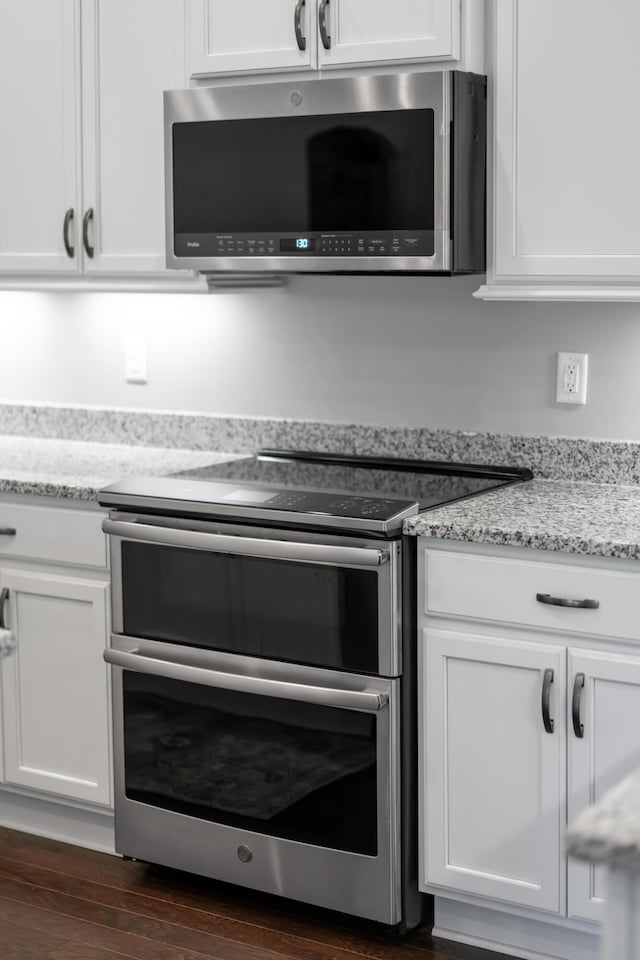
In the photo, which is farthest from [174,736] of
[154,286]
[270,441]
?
[154,286]

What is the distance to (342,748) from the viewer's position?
259 centimetres

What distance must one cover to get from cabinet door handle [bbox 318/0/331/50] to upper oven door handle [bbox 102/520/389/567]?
3.56ft

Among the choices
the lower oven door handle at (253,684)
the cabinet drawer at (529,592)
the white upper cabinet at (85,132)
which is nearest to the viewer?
the cabinet drawer at (529,592)

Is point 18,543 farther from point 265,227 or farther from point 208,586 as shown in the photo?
point 265,227

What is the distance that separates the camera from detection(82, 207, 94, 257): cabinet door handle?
318 centimetres

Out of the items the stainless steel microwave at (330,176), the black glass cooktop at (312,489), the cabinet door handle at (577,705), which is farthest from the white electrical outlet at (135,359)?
the cabinet door handle at (577,705)

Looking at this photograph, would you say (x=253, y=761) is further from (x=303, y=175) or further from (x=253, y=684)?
(x=303, y=175)

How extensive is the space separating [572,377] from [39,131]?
1459mm

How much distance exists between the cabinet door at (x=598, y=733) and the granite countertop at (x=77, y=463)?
1.18 meters

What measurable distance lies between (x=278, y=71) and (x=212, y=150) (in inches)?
9.1

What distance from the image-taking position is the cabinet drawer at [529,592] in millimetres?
2322

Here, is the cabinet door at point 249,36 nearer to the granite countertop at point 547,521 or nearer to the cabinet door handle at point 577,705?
the granite countertop at point 547,521

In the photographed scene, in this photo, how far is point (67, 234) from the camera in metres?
3.21

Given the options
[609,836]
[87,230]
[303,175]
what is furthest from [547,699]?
[87,230]
